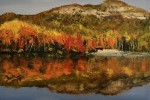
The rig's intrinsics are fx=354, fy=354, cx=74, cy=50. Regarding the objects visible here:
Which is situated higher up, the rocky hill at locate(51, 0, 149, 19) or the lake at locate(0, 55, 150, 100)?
the rocky hill at locate(51, 0, 149, 19)

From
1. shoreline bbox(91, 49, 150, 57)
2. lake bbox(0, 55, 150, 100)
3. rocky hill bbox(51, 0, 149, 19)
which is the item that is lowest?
lake bbox(0, 55, 150, 100)

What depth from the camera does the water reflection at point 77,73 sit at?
3109mm

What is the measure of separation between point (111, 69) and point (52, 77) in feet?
1.76

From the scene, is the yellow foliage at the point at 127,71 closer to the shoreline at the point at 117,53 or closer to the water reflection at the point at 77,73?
the water reflection at the point at 77,73

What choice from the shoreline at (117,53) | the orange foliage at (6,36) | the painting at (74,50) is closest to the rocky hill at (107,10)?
the painting at (74,50)

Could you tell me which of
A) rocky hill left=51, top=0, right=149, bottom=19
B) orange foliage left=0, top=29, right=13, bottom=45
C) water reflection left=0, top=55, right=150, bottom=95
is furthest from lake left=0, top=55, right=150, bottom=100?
rocky hill left=51, top=0, right=149, bottom=19

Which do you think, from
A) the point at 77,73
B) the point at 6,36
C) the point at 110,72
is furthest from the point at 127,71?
the point at 6,36

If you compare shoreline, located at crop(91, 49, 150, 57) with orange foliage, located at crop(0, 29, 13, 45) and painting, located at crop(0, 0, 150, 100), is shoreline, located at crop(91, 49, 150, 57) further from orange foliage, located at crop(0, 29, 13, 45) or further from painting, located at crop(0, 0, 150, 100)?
orange foliage, located at crop(0, 29, 13, 45)

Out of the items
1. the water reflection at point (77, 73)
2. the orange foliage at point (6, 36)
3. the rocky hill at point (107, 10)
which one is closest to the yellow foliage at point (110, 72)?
the water reflection at point (77, 73)

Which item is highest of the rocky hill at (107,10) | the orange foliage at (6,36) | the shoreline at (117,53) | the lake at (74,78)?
the rocky hill at (107,10)

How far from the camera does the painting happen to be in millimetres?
3119

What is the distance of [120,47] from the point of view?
10.6 feet

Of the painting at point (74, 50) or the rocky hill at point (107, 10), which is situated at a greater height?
the rocky hill at point (107, 10)

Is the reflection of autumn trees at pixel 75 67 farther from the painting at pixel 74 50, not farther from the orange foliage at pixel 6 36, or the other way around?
the orange foliage at pixel 6 36
